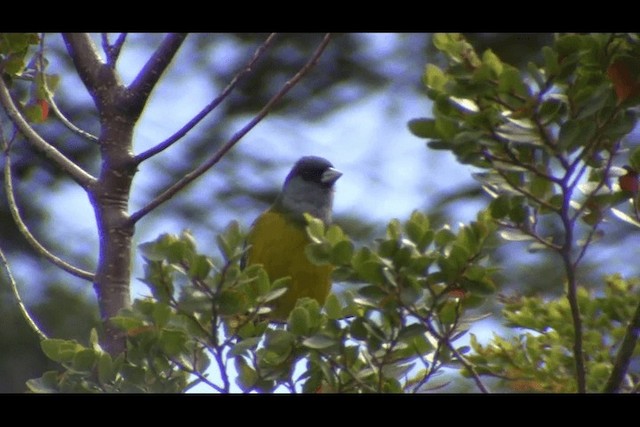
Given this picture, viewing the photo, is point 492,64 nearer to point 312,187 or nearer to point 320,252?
point 320,252

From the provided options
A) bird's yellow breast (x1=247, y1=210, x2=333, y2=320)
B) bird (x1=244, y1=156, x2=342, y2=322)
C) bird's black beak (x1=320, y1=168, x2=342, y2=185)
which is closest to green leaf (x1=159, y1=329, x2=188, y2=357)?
bird (x1=244, y1=156, x2=342, y2=322)

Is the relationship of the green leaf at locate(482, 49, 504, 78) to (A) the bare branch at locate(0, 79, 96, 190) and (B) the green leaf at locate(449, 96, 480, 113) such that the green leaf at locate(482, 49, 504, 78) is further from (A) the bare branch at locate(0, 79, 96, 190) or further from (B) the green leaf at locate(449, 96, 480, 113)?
(A) the bare branch at locate(0, 79, 96, 190)

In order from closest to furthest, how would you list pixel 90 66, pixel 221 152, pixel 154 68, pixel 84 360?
1. pixel 84 360
2. pixel 221 152
3. pixel 154 68
4. pixel 90 66

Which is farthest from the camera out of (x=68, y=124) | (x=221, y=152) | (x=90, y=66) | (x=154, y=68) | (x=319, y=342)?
(x=68, y=124)

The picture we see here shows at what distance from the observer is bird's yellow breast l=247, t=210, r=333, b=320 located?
3469 mm

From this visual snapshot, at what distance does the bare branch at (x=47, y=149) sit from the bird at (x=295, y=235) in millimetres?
989

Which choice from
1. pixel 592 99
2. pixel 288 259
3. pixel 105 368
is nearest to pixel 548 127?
pixel 592 99

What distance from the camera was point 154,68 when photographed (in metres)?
2.03

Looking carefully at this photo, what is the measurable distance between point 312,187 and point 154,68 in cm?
227

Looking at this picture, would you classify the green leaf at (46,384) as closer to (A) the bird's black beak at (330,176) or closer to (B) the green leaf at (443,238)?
(B) the green leaf at (443,238)

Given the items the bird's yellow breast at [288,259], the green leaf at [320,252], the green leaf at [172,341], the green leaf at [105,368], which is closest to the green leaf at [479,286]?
the green leaf at [320,252]

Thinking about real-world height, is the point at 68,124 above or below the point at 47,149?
above

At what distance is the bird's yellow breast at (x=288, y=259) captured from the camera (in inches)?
137
